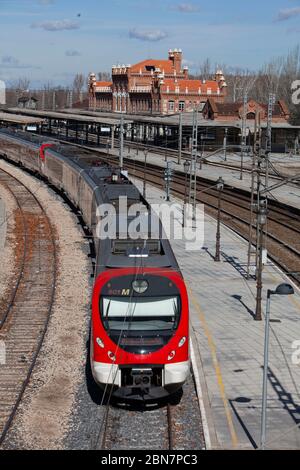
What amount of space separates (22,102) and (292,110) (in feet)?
229

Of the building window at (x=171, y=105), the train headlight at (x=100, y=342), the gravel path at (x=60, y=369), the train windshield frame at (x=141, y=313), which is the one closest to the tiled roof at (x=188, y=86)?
the building window at (x=171, y=105)

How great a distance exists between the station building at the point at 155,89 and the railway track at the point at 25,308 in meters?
55.0

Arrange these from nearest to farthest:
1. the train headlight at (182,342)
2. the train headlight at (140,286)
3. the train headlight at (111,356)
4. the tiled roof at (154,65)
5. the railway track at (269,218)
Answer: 1. the train headlight at (111,356)
2. the train headlight at (182,342)
3. the train headlight at (140,286)
4. the railway track at (269,218)
5. the tiled roof at (154,65)

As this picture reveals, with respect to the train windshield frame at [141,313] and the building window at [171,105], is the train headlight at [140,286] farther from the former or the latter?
the building window at [171,105]

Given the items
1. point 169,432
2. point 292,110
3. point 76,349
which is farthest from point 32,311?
point 292,110

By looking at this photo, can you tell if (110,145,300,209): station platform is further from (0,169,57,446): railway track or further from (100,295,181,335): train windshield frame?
(100,295,181,335): train windshield frame

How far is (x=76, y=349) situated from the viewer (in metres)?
17.0

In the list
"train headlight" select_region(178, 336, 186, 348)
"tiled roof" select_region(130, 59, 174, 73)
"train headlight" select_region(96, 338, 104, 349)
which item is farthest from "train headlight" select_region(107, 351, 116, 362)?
"tiled roof" select_region(130, 59, 174, 73)

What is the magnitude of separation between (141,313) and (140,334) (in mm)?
429

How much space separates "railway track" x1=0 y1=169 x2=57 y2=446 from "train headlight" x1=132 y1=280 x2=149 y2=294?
11.7 feet

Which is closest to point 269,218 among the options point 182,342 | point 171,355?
point 182,342

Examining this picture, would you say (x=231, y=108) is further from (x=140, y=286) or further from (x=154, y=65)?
(x=140, y=286)

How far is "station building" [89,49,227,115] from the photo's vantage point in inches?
3846

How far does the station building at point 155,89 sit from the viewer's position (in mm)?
97688
